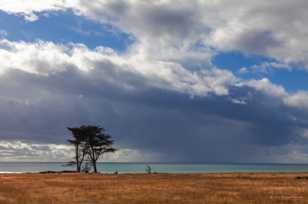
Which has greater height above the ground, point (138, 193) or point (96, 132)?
point (96, 132)

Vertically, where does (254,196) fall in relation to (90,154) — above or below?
below

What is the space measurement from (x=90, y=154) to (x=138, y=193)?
Answer: 67862 millimetres

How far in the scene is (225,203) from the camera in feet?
121

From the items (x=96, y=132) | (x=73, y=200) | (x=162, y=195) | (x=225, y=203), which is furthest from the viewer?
(x=96, y=132)

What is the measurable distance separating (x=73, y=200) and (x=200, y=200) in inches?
365

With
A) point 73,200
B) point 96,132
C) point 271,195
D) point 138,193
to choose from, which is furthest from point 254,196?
point 96,132

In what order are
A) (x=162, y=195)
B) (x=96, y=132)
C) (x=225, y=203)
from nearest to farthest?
(x=225, y=203)
(x=162, y=195)
(x=96, y=132)

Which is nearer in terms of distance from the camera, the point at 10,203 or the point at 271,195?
the point at 10,203

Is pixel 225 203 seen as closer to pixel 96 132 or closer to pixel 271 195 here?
pixel 271 195

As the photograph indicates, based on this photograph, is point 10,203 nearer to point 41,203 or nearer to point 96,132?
point 41,203

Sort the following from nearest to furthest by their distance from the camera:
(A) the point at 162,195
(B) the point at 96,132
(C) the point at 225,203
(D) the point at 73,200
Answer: (C) the point at 225,203
(D) the point at 73,200
(A) the point at 162,195
(B) the point at 96,132

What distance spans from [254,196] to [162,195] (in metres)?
7.10

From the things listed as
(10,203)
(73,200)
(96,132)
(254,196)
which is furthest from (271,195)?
(96,132)

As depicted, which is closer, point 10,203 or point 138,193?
point 10,203
